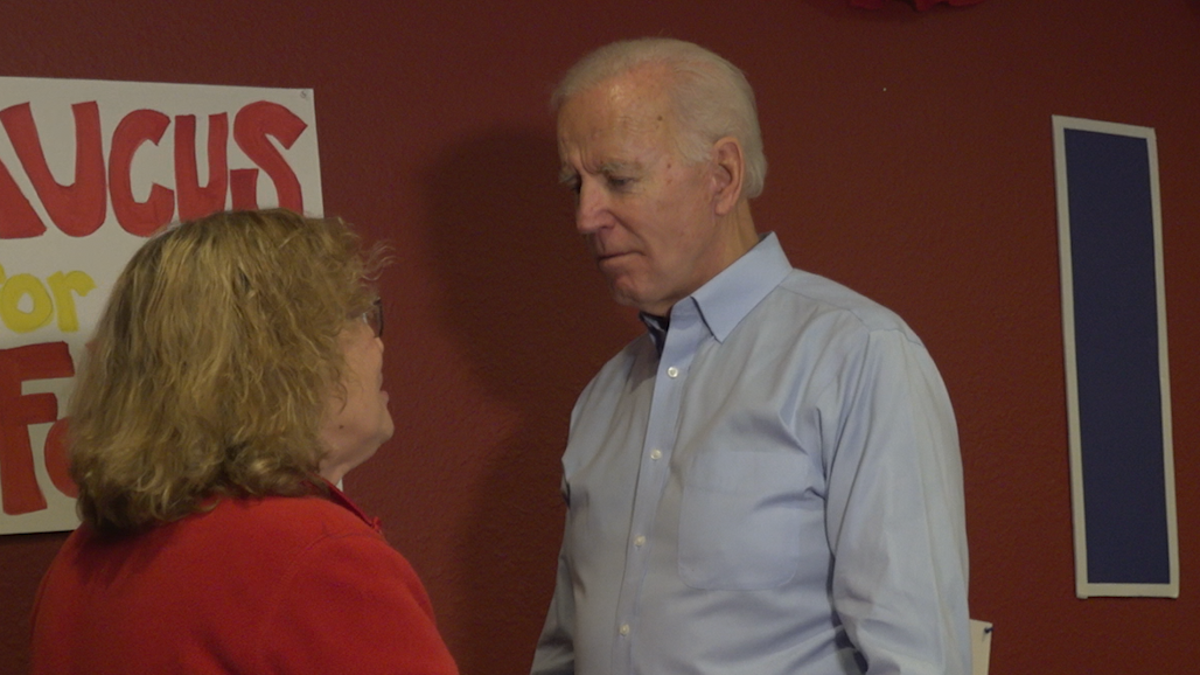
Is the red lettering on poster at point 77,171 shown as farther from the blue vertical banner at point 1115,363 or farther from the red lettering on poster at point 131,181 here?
the blue vertical banner at point 1115,363

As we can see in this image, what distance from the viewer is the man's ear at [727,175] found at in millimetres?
1444

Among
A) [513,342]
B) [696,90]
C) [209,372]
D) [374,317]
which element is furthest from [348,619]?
[513,342]

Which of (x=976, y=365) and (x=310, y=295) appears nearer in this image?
(x=310, y=295)

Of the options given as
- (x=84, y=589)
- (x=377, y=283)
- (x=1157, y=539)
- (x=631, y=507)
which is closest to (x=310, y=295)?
(x=84, y=589)

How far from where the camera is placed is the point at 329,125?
1668mm

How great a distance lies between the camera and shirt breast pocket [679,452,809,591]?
4.26 ft

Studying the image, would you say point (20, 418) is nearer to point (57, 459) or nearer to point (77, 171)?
point (57, 459)

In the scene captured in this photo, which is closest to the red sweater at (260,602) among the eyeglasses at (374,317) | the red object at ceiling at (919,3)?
the eyeglasses at (374,317)

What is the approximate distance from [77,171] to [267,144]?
9.0 inches

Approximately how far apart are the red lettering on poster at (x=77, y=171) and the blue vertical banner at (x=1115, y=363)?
1533mm

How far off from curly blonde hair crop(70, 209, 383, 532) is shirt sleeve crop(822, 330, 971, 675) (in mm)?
526

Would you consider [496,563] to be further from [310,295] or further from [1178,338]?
[1178,338]

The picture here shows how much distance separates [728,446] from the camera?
135 centimetres

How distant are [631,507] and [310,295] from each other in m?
0.54
